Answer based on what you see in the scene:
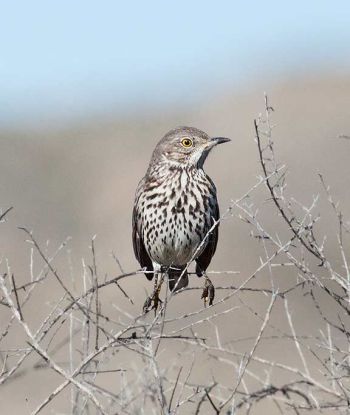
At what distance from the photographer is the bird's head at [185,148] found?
367 inches

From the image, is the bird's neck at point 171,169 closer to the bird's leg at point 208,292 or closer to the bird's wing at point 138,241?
the bird's wing at point 138,241

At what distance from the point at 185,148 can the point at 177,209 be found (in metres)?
0.78

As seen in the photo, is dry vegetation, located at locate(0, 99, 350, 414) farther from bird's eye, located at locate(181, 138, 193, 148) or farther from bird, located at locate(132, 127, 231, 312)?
bird's eye, located at locate(181, 138, 193, 148)

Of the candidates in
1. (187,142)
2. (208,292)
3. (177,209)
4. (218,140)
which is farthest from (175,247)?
(187,142)

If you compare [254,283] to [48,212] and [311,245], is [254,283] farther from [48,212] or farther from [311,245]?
[311,245]

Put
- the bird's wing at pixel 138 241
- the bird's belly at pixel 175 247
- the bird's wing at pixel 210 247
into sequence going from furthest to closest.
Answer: the bird's wing at pixel 138 241, the bird's wing at pixel 210 247, the bird's belly at pixel 175 247

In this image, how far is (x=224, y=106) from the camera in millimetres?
37906

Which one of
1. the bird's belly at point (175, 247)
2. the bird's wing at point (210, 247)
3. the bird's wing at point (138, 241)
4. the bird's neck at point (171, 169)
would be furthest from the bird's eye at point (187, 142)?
the bird's belly at point (175, 247)

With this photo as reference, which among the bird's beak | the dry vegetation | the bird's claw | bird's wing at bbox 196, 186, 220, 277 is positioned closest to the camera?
the dry vegetation

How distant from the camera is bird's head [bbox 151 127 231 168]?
9.32m

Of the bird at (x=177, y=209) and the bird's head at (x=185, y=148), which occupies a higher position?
the bird's head at (x=185, y=148)

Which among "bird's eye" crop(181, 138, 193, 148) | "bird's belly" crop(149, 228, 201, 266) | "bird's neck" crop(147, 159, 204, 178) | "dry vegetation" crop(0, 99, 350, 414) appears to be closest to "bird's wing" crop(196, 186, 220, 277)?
"bird's belly" crop(149, 228, 201, 266)

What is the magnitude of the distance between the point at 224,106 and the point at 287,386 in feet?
107

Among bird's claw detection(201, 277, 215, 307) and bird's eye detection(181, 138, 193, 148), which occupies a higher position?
bird's eye detection(181, 138, 193, 148)
